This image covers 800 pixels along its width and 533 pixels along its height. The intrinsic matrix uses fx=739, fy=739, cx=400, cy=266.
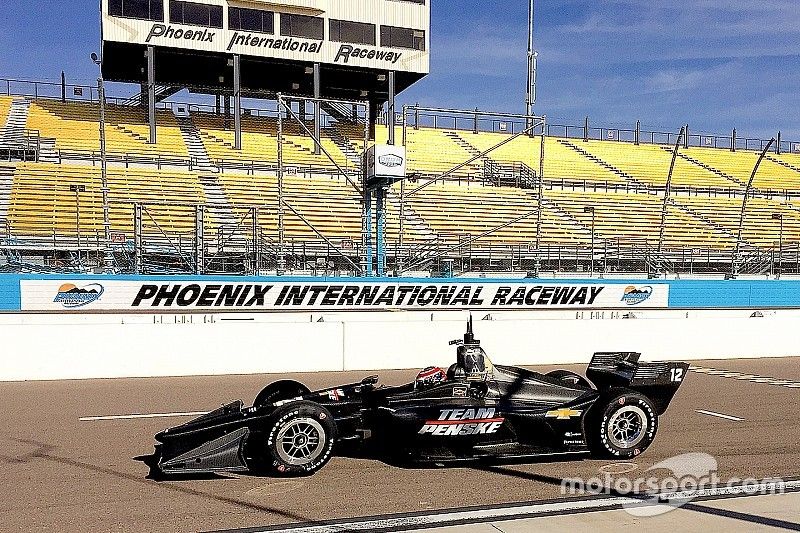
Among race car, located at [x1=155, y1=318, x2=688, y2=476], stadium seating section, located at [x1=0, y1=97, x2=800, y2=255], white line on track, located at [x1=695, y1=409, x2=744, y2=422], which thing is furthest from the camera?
stadium seating section, located at [x1=0, y1=97, x2=800, y2=255]

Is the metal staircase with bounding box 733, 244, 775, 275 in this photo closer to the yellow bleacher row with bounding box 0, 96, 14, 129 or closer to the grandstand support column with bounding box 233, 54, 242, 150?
the grandstand support column with bounding box 233, 54, 242, 150

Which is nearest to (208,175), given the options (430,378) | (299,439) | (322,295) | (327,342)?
(322,295)

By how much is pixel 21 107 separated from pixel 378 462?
102 feet

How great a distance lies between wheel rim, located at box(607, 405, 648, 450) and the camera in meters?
7.35

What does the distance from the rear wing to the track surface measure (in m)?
0.54

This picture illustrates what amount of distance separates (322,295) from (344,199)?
8281 mm

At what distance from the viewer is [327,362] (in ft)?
46.0

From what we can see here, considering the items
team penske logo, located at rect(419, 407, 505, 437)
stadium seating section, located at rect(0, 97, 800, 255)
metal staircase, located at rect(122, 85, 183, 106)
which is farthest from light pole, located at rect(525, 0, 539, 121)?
team penske logo, located at rect(419, 407, 505, 437)

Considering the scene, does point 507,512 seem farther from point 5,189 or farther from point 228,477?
point 5,189

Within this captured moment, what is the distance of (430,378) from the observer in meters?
7.33

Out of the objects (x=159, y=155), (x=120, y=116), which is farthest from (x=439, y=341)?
(x=120, y=116)

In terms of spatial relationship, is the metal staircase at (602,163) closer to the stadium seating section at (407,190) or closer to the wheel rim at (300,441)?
the stadium seating section at (407,190)

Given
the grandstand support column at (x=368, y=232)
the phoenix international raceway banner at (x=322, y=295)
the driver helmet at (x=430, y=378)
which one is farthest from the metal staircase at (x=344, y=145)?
the driver helmet at (x=430, y=378)

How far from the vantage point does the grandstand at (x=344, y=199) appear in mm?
20875
